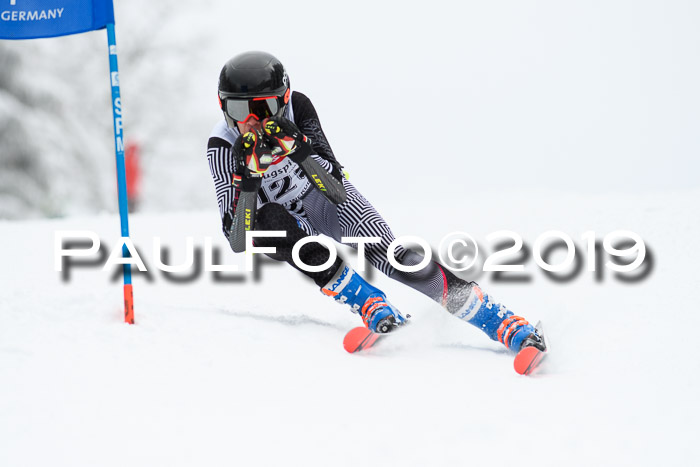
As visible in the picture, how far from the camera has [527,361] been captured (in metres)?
2.79

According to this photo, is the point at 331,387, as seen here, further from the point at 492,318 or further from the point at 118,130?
the point at 118,130

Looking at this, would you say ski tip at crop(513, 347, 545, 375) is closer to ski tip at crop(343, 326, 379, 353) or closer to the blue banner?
ski tip at crop(343, 326, 379, 353)

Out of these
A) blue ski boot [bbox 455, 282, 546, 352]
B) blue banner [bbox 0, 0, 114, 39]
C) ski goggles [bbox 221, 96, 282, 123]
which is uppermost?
blue banner [bbox 0, 0, 114, 39]

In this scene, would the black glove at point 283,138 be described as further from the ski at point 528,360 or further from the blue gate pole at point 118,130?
the ski at point 528,360

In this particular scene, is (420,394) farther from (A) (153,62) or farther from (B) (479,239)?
(A) (153,62)

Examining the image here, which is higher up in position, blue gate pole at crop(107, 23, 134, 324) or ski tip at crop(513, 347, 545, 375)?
blue gate pole at crop(107, 23, 134, 324)

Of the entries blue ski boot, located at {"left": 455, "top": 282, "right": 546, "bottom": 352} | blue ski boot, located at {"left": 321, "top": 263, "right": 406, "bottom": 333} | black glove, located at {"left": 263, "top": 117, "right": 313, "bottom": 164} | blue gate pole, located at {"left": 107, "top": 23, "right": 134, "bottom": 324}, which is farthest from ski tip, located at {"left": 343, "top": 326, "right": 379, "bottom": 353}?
blue gate pole, located at {"left": 107, "top": 23, "right": 134, "bottom": 324}

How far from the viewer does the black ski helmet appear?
311 centimetres

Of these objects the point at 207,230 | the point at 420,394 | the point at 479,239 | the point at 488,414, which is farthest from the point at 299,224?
the point at 207,230

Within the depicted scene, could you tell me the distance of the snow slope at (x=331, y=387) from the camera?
1.98 metres

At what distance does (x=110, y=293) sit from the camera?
3434 millimetres

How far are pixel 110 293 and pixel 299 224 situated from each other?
1013 millimetres

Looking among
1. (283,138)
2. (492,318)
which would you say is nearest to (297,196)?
(283,138)

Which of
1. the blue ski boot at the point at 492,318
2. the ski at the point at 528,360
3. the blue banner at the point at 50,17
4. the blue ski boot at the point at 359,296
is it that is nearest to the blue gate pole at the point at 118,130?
the blue banner at the point at 50,17
